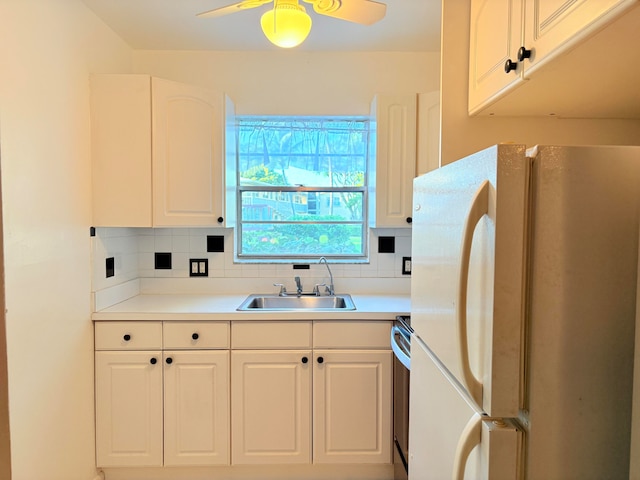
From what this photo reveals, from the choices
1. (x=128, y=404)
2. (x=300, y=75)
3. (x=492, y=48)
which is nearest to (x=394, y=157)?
(x=300, y=75)

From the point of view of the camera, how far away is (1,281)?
2.17ft

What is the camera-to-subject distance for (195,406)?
1858 mm

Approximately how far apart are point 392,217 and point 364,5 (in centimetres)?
111

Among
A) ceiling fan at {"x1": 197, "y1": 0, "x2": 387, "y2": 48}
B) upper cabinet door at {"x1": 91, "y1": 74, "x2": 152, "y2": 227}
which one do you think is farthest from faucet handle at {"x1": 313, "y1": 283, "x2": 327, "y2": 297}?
ceiling fan at {"x1": 197, "y1": 0, "x2": 387, "y2": 48}

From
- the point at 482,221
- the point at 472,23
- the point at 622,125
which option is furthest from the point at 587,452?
the point at 472,23

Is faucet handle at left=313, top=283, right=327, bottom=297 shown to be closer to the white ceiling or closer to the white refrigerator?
the white ceiling

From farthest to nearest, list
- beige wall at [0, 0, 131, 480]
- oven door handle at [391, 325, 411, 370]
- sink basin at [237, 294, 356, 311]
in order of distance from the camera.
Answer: sink basin at [237, 294, 356, 311], oven door handle at [391, 325, 411, 370], beige wall at [0, 0, 131, 480]

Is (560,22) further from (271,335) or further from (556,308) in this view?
(271,335)

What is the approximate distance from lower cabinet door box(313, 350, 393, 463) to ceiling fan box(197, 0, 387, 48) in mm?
1459

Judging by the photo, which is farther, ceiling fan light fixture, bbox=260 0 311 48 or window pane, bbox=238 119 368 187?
window pane, bbox=238 119 368 187

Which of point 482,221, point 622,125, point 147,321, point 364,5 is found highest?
point 364,5

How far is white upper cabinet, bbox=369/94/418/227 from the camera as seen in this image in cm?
213

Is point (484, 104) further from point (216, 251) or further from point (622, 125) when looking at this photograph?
point (216, 251)

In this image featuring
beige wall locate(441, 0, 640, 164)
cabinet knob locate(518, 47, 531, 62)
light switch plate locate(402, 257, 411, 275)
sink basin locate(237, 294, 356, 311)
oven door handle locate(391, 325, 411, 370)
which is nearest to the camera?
cabinet knob locate(518, 47, 531, 62)
